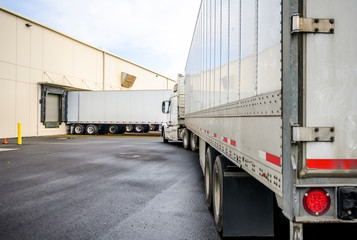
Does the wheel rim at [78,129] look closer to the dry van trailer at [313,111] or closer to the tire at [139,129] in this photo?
the tire at [139,129]

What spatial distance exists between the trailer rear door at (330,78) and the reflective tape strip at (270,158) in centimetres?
17

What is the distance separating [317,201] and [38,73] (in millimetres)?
26723

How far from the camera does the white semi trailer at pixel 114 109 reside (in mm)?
27156

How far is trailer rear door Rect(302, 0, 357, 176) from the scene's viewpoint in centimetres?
181

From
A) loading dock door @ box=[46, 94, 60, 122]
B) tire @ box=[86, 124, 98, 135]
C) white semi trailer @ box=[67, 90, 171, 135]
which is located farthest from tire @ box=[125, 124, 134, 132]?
loading dock door @ box=[46, 94, 60, 122]

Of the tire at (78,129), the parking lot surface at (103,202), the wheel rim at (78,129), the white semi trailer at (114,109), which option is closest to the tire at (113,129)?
the white semi trailer at (114,109)

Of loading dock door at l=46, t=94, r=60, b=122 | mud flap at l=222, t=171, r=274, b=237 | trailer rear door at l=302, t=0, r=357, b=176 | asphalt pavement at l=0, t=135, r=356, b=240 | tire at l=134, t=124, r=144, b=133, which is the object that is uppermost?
loading dock door at l=46, t=94, r=60, b=122

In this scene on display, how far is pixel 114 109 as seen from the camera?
1083 inches

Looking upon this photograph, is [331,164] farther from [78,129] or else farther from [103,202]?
[78,129]

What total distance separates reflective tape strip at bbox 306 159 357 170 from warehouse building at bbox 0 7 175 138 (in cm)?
2412

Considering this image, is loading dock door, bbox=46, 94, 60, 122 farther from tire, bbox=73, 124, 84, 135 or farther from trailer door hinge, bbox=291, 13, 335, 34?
trailer door hinge, bbox=291, 13, 335, 34

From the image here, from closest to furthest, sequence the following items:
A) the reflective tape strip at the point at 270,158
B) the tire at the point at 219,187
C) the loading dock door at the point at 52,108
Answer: the reflective tape strip at the point at 270,158 < the tire at the point at 219,187 < the loading dock door at the point at 52,108

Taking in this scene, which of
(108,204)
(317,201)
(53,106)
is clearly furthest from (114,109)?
(317,201)

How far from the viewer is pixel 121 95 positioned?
90.3 ft
